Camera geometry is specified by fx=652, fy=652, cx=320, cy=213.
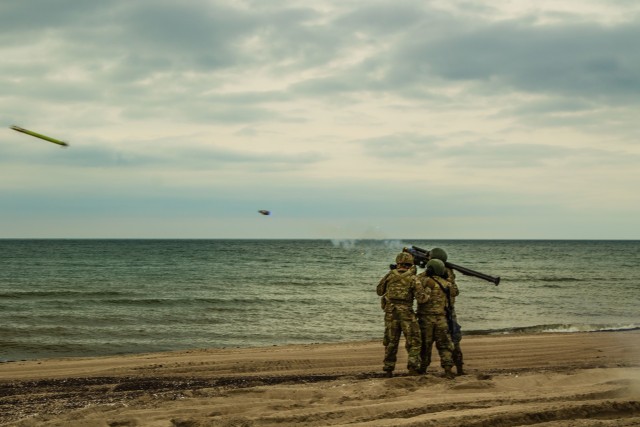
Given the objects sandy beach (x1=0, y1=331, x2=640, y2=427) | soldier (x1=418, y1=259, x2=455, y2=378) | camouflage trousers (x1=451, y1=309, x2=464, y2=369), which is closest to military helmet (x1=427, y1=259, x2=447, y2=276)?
soldier (x1=418, y1=259, x2=455, y2=378)

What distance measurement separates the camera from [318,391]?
967cm

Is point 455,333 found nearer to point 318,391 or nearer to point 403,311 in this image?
point 403,311

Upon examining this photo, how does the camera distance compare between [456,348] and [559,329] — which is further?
[559,329]

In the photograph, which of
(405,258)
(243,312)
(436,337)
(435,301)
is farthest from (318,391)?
(243,312)

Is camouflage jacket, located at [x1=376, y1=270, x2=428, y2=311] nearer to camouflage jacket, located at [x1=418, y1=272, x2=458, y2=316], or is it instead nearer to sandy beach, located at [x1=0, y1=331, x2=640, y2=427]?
camouflage jacket, located at [x1=418, y1=272, x2=458, y2=316]

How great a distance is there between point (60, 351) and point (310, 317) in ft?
33.6

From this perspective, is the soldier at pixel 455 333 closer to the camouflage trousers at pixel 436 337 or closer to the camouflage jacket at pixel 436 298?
the camouflage jacket at pixel 436 298

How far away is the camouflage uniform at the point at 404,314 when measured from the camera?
11406 mm

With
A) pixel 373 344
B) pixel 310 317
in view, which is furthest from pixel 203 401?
pixel 310 317

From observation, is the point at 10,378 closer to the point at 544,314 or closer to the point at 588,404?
the point at 588,404

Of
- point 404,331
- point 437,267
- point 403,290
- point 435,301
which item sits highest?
point 437,267

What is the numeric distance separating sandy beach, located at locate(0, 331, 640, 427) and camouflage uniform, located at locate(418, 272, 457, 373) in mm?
533

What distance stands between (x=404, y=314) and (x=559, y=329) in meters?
13.0

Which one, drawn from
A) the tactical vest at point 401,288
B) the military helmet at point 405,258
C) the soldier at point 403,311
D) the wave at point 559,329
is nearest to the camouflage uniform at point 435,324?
the soldier at point 403,311
